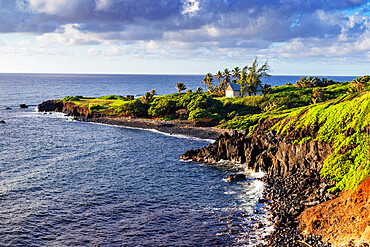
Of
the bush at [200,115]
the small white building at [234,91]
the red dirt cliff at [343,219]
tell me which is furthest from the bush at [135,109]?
the red dirt cliff at [343,219]

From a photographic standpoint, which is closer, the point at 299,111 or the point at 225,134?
the point at 299,111

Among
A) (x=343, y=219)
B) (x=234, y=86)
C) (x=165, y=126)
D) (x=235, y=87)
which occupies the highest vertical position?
(x=234, y=86)

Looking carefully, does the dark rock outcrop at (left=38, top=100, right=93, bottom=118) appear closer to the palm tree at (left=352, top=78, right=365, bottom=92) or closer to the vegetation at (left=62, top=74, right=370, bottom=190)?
the vegetation at (left=62, top=74, right=370, bottom=190)

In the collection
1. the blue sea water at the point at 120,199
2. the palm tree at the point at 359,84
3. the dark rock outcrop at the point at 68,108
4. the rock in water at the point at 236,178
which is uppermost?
the palm tree at the point at 359,84

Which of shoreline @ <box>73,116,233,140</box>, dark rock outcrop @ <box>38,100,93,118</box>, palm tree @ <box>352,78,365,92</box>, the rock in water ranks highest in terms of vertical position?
palm tree @ <box>352,78,365,92</box>

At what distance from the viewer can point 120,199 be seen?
41.8 meters

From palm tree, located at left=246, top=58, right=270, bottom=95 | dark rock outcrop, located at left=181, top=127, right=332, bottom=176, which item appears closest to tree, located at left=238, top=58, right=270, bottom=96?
palm tree, located at left=246, top=58, right=270, bottom=95

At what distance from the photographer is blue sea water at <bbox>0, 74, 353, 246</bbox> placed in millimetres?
32188

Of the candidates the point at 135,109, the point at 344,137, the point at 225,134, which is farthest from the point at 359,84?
the point at 344,137

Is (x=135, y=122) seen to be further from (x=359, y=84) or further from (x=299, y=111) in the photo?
(x=359, y=84)

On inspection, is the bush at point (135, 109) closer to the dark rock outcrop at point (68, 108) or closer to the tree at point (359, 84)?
the dark rock outcrop at point (68, 108)

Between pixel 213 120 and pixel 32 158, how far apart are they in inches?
2200

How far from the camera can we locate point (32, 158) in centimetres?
6175

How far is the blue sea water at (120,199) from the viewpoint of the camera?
32.2 metres
